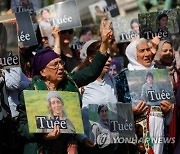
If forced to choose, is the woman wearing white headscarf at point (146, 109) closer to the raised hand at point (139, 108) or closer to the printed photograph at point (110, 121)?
the raised hand at point (139, 108)

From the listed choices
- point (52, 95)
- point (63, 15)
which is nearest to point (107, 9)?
point (63, 15)

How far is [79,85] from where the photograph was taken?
24.2 feet

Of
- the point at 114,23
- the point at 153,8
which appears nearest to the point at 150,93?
the point at 114,23

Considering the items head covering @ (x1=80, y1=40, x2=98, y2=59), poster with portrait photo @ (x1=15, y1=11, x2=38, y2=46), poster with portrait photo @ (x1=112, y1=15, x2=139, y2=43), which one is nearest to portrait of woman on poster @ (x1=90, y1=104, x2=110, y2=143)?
head covering @ (x1=80, y1=40, x2=98, y2=59)

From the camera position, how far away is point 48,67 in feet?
23.1

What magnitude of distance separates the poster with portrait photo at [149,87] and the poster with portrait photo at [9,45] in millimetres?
1160

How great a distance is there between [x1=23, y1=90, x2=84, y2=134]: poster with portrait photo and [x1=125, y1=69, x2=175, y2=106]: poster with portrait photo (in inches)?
42.8

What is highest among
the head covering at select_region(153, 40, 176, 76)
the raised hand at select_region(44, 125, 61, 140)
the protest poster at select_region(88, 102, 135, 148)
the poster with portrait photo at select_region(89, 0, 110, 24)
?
the poster with portrait photo at select_region(89, 0, 110, 24)

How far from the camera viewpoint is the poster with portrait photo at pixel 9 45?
7.46 metres

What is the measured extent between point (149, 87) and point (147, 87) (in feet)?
0.07

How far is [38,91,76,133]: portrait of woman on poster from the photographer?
6.86 meters

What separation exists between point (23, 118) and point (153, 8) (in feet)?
19.7

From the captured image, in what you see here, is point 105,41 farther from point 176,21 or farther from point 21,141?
point 176,21

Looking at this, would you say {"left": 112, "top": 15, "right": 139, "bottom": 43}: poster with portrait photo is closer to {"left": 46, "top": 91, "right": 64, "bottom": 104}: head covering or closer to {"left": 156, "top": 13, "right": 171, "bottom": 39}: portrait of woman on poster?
{"left": 156, "top": 13, "right": 171, "bottom": 39}: portrait of woman on poster
